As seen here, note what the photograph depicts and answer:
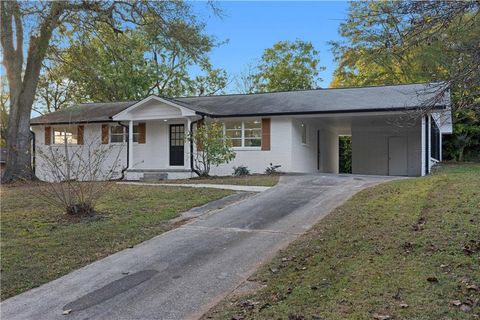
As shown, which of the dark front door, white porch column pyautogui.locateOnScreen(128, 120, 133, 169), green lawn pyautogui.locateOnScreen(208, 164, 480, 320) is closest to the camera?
green lawn pyautogui.locateOnScreen(208, 164, 480, 320)

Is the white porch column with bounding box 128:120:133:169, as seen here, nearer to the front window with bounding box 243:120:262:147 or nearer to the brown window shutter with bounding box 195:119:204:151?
the brown window shutter with bounding box 195:119:204:151

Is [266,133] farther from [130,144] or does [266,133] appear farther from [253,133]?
[130,144]

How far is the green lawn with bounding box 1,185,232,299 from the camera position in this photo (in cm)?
611

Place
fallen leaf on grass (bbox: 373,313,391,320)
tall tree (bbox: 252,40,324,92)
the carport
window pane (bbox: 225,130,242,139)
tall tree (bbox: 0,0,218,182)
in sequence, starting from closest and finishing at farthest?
fallen leaf on grass (bbox: 373,313,391,320)
tall tree (bbox: 0,0,218,182)
window pane (bbox: 225,130,242,139)
the carport
tall tree (bbox: 252,40,324,92)

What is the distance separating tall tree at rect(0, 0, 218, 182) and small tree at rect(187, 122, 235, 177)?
12.6 feet

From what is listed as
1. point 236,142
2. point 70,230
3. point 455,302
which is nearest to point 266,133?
point 236,142

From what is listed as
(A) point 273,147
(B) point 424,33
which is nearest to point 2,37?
(A) point 273,147

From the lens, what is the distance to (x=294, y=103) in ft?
60.3

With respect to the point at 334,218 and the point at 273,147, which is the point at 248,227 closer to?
the point at 334,218

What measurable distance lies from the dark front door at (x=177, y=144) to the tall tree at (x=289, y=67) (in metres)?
19.0

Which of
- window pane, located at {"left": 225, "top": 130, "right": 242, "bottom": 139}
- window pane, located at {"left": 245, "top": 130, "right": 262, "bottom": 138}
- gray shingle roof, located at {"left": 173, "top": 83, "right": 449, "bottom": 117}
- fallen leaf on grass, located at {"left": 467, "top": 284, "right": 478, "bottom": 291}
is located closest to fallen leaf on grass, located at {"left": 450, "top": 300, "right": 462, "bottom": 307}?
fallen leaf on grass, located at {"left": 467, "top": 284, "right": 478, "bottom": 291}

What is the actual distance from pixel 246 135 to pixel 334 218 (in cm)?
1047

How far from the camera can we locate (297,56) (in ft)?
125

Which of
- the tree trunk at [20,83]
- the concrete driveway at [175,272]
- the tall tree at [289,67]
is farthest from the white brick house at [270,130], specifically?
the tall tree at [289,67]
